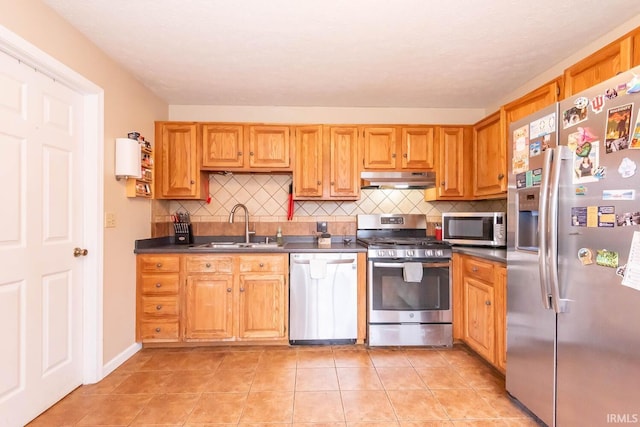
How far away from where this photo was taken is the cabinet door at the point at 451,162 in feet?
10.5

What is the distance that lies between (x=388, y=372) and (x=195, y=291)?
1762 mm

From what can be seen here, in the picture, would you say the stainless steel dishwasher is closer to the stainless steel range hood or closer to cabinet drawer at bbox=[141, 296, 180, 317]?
the stainless steel range hood

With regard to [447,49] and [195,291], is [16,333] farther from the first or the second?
[447,49]

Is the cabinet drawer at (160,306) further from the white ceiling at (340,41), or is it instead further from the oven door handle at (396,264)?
the white ceiling at (340,41)

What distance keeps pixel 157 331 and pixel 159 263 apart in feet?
1.96

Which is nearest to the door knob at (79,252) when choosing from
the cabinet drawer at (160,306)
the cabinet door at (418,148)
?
the cabinet drawer at (160,306)

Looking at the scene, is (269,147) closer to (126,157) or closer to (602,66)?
(126,157)

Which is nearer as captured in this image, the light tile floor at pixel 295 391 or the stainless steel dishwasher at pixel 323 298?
the light tile floor at pixel 295 391

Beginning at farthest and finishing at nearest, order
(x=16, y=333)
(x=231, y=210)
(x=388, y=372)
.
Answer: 1. (x=231, y=210)
2. (x=388, y=372)
3. (x=16, y=333)

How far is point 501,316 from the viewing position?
2.26 m

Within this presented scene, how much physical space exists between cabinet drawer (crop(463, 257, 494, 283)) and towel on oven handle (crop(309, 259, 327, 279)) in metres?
1.26

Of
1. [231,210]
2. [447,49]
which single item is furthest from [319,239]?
[447,49]

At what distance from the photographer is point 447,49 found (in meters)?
2.24

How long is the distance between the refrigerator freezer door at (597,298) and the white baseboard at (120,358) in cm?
290
